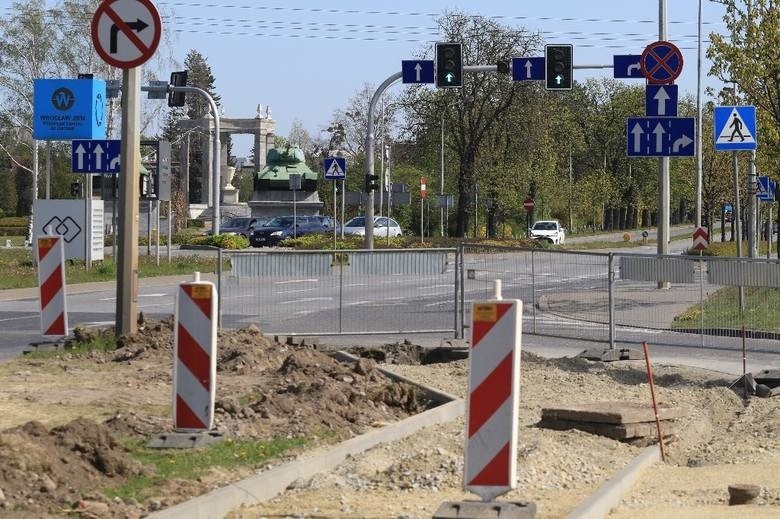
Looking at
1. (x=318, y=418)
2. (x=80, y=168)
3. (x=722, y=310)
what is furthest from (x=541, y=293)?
(x=80, y=168)

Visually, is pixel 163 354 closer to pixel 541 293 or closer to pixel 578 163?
pixel 541 293

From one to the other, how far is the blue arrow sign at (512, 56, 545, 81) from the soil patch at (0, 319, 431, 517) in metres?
21.8

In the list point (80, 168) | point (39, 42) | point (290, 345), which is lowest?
point (290, 345)

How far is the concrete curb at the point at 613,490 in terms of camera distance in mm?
7677

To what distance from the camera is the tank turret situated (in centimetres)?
7506

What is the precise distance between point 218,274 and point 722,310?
7334mm

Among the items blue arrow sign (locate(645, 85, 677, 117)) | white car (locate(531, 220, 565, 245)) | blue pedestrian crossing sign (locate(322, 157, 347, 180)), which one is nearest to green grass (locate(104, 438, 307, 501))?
blue arrow sign (locate(645, 85, 677, 117))

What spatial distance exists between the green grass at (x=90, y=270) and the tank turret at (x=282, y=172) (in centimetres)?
2925

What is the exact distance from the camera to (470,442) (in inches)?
296

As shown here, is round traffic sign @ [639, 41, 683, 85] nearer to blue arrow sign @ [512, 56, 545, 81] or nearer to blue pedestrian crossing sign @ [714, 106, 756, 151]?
blue pedestrian crossing sign @ [714, 106, 756, 151]

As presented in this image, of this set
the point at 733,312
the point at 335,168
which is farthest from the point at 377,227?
the point at 733,312

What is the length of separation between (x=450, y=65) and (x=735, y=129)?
9.45 meters

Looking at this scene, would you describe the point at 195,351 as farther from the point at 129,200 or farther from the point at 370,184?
the point at 370,184

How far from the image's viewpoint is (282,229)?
62719mm
